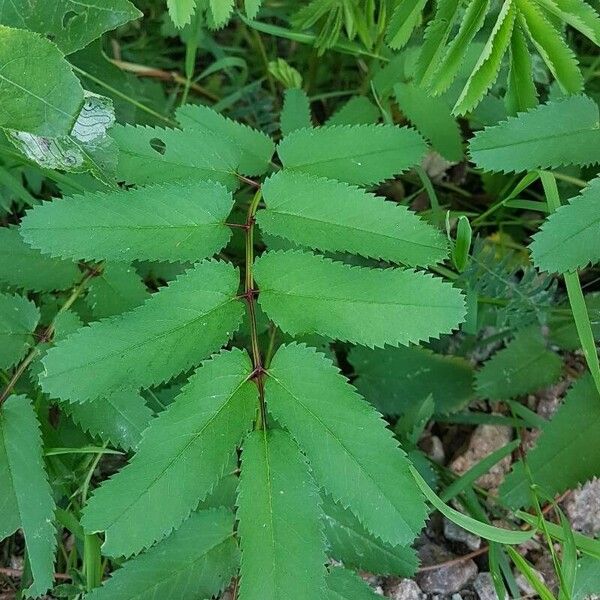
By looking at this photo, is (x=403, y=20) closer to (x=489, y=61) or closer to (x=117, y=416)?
(x=489, y=61)

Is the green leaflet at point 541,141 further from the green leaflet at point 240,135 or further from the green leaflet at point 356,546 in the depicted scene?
the green leaflet at point 356,546

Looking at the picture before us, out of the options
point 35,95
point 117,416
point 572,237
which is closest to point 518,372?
point 572,237

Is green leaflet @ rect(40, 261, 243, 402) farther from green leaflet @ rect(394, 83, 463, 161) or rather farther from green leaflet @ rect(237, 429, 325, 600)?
green leaflet @ rect(394, 83, 463, 161)

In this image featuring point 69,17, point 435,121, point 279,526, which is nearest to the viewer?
point 279,526

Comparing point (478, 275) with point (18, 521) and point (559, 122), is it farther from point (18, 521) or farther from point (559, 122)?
point (18, 521)

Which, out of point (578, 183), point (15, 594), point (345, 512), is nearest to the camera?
point (345, 512)

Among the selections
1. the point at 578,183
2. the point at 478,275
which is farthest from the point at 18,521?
the point at 578,183

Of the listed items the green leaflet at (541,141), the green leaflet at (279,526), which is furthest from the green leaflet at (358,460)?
Result: the green leaflet at (541,141)

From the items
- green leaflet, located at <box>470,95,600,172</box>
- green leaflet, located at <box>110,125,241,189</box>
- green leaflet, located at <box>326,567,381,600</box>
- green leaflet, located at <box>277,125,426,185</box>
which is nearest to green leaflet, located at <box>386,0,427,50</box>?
green leaflet, located at <box>277,125,426,185</box>
